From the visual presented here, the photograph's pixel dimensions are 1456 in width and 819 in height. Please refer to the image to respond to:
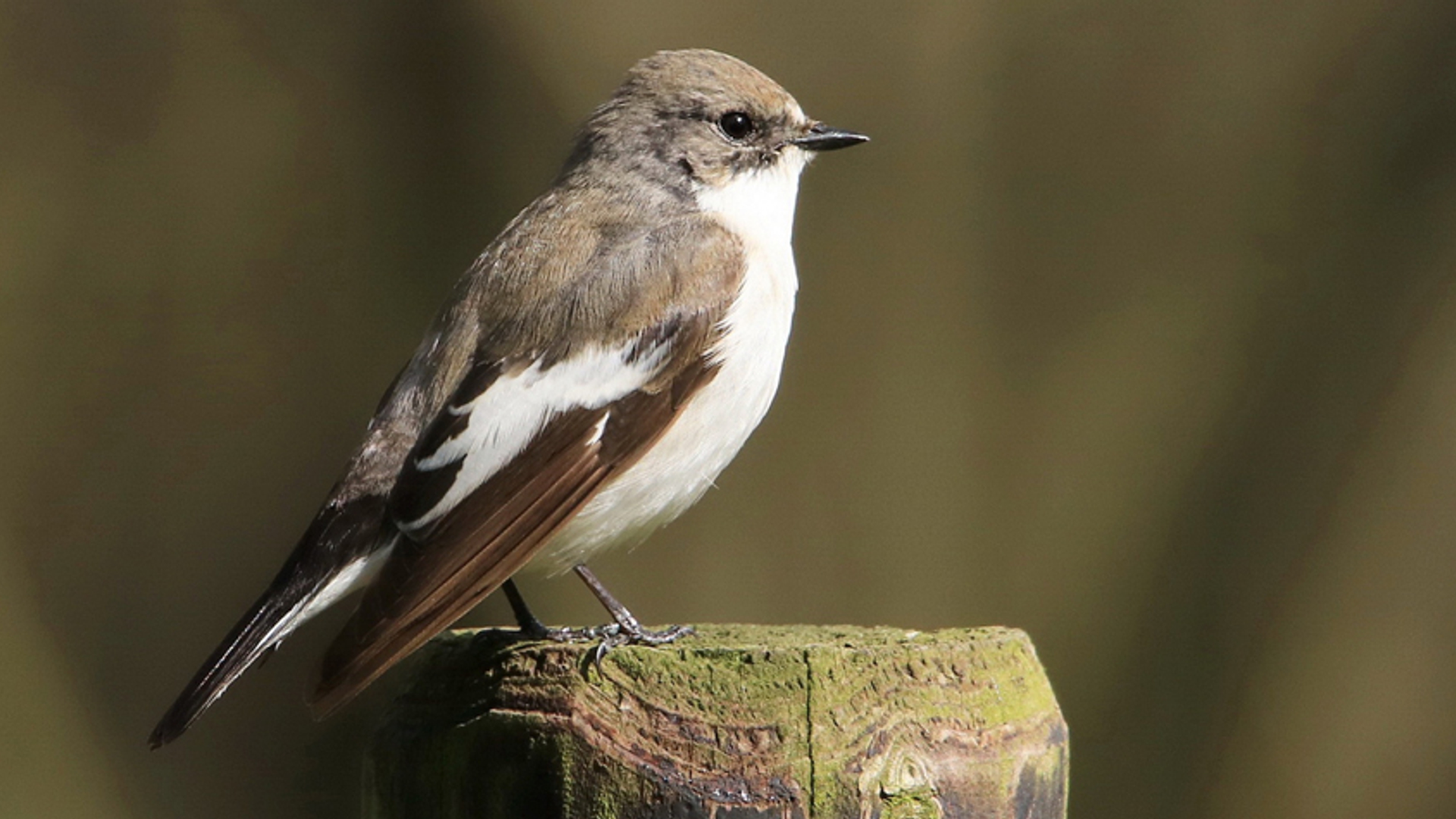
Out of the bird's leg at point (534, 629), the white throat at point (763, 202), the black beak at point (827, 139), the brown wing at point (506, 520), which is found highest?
the black beak at point (827, 139)

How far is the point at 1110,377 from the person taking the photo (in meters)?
3.80

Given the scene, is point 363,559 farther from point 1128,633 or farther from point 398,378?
point 1128,633

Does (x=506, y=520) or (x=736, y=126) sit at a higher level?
(x=736, y=126)

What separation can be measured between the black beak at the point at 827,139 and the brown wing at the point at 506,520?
69cm

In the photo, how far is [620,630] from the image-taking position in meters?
2.79

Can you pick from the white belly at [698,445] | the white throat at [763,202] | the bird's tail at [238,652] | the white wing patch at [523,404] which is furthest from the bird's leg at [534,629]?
the white throat at [763,202]

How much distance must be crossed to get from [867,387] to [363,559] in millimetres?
1276

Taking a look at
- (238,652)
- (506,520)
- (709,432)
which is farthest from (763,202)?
(238,652)

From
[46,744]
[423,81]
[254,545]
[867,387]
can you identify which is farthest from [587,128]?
[46,744]

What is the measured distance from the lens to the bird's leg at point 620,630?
217 cm

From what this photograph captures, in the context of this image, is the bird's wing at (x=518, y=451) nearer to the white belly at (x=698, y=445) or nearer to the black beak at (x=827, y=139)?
the white belly at (x=698, y=445)

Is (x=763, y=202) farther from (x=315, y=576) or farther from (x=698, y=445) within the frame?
(x=315, y=576)

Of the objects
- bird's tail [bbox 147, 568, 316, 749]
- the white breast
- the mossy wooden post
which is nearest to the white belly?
the white breast

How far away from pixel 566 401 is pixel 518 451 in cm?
13
